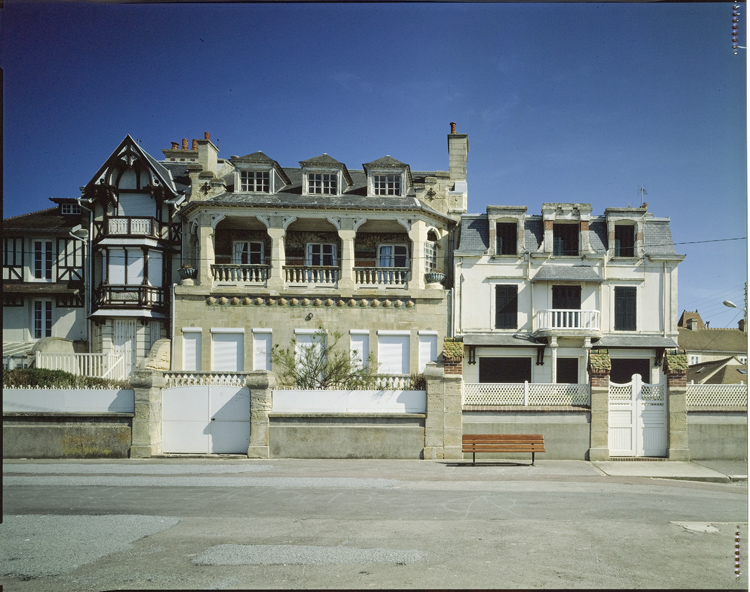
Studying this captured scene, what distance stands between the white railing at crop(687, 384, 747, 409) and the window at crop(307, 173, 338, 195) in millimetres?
14154

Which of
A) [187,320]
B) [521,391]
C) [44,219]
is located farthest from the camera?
[44,219]

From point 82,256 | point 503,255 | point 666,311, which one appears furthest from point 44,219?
point 666,311

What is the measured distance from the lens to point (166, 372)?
15906 millimetres

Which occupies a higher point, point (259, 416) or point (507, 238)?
point (507, 238)

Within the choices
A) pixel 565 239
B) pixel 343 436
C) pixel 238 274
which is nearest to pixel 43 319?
pixel 238 274

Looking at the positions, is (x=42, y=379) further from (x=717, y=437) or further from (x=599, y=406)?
(x=717, y=437)

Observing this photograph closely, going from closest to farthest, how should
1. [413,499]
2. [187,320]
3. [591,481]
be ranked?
1. [413,499]
2. [591,481]
3. [187,320]

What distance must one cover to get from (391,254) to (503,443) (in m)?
11.3

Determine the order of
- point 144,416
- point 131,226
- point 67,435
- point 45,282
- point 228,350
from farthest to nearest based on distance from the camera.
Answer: point 45,282
point 131,226
point 228,350
point 144,416
point 67,435

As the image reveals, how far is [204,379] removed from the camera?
1602cm

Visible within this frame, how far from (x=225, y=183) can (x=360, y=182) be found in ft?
18.0

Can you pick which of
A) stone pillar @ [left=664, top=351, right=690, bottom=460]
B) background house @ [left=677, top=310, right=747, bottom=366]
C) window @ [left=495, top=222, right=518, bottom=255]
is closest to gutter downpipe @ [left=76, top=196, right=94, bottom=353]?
window @ [left=495, top=222, right=518, bottom=255]

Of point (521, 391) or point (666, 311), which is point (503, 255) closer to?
point (666, 311)

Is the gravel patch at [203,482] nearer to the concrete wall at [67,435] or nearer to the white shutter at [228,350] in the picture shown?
the concrete wall at [67,435]
